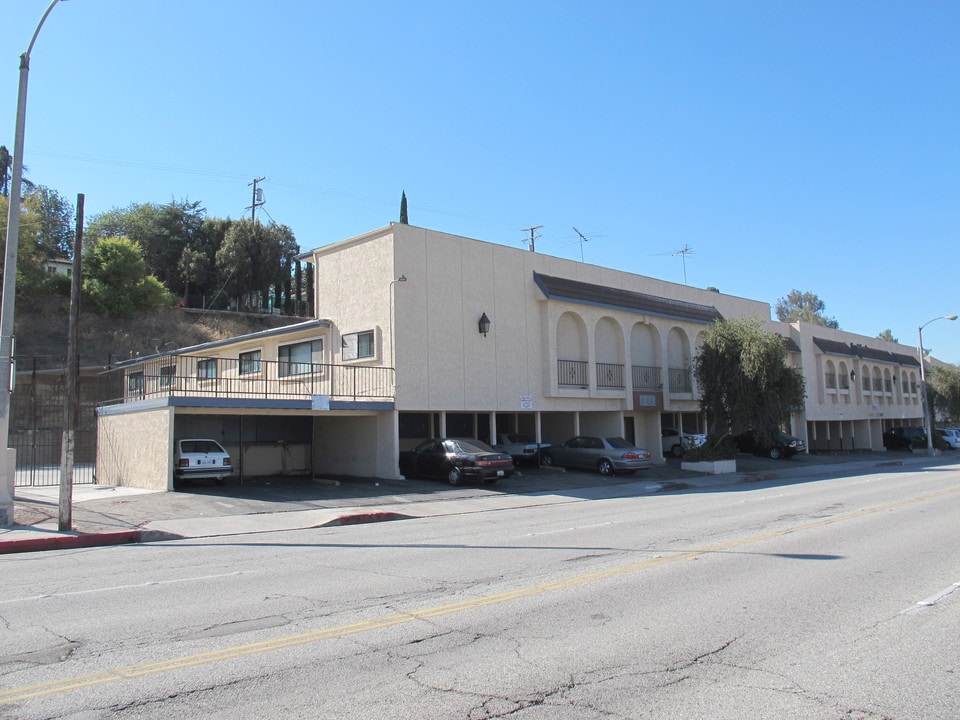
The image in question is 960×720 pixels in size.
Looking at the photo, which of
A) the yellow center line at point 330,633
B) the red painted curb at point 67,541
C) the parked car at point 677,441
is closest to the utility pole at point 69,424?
the red painted curb at point 67,541

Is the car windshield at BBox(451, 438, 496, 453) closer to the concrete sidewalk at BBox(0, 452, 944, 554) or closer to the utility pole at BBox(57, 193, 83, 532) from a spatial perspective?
the concrete sidewalk at BBox(0, 452, 944, 554)

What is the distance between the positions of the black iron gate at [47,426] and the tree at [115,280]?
12.8 m

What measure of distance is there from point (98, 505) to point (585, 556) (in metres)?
12.9

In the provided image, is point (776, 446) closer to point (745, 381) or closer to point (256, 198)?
point (745, 381)

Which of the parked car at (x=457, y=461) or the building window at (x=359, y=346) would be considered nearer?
the parked car at (x=457, y=461)

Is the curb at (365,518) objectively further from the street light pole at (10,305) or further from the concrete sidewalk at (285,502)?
the street light pole at (10,305)

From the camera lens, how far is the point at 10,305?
14.5m

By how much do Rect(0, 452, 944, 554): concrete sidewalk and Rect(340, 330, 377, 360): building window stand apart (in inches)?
166

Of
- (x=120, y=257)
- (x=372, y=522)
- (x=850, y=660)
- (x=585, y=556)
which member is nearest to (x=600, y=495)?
(x=372, y=522)

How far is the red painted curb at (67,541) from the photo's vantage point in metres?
12.7

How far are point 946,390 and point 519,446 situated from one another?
146 feet

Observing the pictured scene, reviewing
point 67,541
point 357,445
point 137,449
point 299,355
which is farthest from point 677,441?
point 67,541

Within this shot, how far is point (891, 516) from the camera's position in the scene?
583 inches

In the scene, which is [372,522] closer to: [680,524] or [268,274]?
[680,524]
